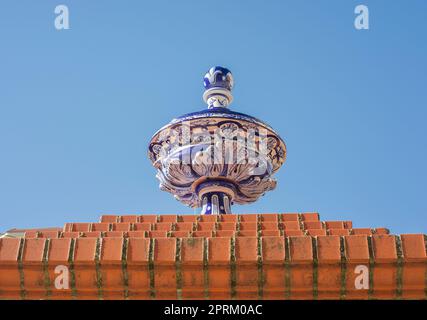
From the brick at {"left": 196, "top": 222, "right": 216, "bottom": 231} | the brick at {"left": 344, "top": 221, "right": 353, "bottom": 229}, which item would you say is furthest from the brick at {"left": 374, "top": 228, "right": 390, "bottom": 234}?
the brick at {"left": 196, "top": 222, "right": 216, "bottom": 231}

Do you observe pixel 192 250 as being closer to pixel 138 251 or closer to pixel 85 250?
pixel 138 251

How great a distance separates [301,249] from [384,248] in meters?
0.58

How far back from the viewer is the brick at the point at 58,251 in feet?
18.0

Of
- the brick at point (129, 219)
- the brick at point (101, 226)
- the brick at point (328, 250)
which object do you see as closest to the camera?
the brick at point (328, 250)

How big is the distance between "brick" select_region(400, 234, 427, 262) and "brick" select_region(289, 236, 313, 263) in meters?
0.66

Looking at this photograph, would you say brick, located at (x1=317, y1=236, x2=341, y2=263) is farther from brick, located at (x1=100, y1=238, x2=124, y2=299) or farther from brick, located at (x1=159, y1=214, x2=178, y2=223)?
brick, located at (x1=159, y1=214, x2=178, y2=223)

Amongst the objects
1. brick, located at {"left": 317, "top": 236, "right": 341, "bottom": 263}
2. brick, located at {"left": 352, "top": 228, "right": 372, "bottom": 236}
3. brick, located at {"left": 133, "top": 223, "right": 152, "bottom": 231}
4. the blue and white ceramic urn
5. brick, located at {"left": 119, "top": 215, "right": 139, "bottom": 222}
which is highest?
the blue and white ceramic urn

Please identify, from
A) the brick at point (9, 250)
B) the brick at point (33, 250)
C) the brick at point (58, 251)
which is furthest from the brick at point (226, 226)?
the brick at point (9, 250)

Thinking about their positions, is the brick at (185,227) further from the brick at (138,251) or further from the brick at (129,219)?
the brick at (138,251)

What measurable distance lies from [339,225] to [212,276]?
8.64ft

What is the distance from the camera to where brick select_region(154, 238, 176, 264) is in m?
5.44

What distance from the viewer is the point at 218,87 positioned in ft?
49.3

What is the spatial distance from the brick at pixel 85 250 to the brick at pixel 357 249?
179 cm

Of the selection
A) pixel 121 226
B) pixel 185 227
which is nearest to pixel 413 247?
pixel 185 227
